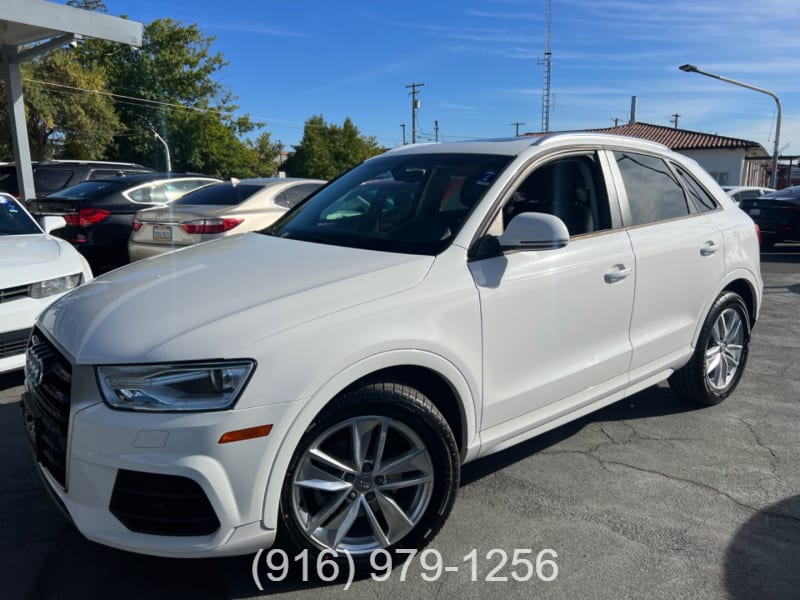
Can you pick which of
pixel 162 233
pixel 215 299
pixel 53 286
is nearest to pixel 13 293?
pixel 53 286

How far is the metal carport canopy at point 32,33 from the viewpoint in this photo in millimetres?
10562

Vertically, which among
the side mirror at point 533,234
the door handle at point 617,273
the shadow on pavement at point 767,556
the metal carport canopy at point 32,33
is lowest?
the shadow on pavement at point 767,556

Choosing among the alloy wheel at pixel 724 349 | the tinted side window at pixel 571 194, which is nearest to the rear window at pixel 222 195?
the tinted side window at pixel 571 194

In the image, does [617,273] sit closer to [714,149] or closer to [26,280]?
[26,280]

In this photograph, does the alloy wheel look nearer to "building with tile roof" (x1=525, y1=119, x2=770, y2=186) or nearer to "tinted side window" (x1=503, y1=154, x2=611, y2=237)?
"tinted side window" (x1=503, y1=154, x2=611, y2=237)

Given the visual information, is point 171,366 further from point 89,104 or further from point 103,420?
point 89,104

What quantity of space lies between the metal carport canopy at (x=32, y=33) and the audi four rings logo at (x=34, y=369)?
10.0 meters

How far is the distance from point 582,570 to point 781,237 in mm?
13150

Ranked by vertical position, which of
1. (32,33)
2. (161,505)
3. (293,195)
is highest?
(32,33)

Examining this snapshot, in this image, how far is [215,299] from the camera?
2387 millimetres

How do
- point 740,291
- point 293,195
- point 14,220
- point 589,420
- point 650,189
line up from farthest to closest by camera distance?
point 293,195, point 14,220, point 740,291, point 589,420, point 650,189

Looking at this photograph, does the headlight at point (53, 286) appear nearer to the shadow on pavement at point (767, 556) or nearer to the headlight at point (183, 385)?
the headlight at point (183, 385)

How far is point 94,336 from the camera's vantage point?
89.4 inches

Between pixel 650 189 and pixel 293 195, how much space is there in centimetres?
528
